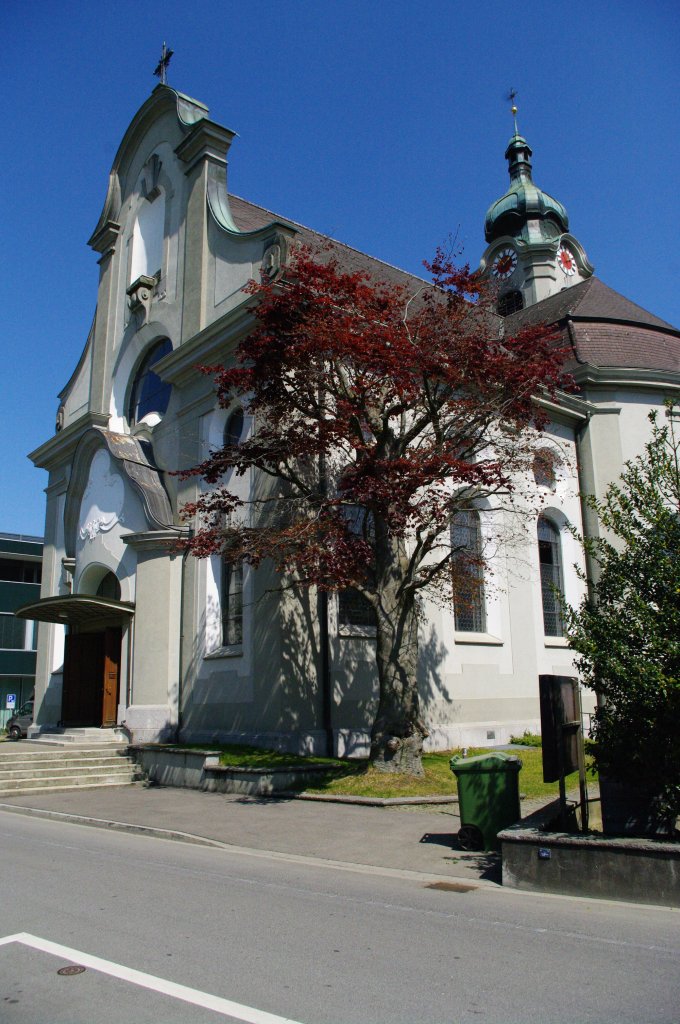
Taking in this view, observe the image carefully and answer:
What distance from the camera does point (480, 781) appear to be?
9.38m

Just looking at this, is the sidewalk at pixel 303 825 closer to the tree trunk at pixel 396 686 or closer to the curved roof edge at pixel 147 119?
the tree trunk at pixel 396 686

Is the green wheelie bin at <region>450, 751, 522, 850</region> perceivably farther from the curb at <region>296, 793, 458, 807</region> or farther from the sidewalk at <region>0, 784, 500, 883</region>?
the curb at <region>296, 793, 458, 807</region>

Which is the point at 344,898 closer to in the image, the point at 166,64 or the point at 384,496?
the point at 384,496

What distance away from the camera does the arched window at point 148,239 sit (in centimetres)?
2512

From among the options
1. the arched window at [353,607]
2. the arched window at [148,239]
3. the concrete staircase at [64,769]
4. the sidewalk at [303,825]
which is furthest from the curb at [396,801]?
the arched window at [148,239]

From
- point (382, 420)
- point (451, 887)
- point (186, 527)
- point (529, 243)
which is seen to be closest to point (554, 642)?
point (186, 527)

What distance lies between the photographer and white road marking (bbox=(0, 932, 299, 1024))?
4.43 meters

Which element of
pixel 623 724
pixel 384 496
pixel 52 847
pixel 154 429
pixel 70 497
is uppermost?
pixel 154 429

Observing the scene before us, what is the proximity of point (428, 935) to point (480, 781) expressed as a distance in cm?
340

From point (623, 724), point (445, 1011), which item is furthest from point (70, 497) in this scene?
point (445, 1011)

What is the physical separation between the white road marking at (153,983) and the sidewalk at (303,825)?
4.01 m

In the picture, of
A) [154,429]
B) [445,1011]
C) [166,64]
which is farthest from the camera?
[166,64]

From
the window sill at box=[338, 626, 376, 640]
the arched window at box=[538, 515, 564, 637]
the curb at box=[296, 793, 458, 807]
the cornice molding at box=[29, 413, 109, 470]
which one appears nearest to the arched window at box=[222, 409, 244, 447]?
the window sill at box=[338, 626, 376, 640]

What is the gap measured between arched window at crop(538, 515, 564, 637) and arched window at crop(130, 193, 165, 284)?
13.6 metres
